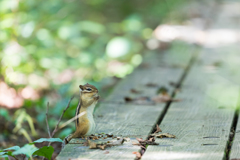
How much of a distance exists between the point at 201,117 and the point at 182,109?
217 millimetres

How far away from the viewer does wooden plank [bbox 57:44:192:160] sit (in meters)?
2.00

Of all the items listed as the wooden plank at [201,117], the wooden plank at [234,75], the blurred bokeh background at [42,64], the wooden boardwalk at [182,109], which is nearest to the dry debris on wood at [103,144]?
the wooden boardwalk at [182,109]

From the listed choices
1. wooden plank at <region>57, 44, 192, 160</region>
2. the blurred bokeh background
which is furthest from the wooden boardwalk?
the blurred bokeh background

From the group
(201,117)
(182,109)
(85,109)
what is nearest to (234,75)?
(182,109)

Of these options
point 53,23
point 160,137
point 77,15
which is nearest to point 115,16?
point 77,15

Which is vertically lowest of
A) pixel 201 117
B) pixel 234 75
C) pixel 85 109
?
pixel 201 117

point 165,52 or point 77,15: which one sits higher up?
point 77,15

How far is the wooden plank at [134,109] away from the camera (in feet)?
6.55

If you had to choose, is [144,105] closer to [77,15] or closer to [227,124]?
[227,124]

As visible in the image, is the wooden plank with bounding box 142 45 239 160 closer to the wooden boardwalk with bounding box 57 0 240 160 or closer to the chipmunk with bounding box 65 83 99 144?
the wooden boardwalk with bounding box 57 0 240 160

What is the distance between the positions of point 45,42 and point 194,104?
2.71 m

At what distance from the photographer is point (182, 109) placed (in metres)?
2.79

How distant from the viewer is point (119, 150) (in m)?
2.00

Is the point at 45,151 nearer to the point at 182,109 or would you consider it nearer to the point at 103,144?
the point at 103,144
